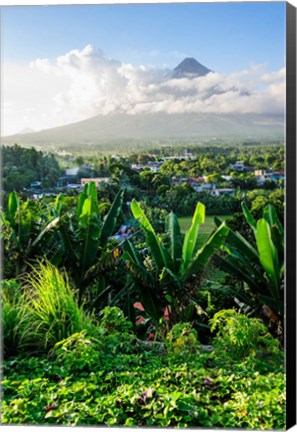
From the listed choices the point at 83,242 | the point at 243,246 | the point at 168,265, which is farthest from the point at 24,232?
the point at 243,246

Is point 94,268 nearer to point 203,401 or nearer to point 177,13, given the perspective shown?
point 203,401

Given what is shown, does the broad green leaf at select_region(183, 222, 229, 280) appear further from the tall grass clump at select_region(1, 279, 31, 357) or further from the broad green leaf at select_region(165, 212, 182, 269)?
the tall grass clump at select_region(1, 279, 31, 357)

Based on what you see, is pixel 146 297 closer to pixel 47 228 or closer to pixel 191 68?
pixel 47 228

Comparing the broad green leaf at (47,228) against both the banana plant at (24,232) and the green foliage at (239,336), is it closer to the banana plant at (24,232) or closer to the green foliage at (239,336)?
the banana plant at (24,232)

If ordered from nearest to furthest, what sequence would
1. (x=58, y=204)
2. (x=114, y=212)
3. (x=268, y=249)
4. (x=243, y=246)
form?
(x=268, y=249) < (x=243, y=246) < (x=114, y=212) < (x=58, y=204)

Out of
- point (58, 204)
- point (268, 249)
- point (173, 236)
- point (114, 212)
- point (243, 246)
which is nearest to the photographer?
point (268, 249)

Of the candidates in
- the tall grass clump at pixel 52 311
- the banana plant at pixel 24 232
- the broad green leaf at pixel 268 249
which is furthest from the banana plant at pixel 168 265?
the banana plant at pixel 24 232
